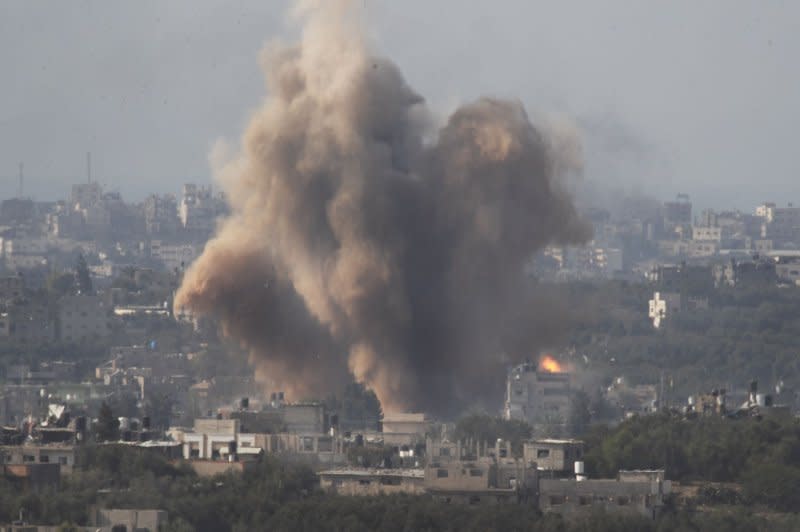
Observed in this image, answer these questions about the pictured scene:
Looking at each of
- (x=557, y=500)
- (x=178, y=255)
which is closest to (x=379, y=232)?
(x=557, y=500)

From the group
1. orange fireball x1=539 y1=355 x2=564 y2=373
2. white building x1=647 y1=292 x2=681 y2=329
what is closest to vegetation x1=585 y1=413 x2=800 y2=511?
orange fireball x1=539 y1=355 x2=564 y2=373

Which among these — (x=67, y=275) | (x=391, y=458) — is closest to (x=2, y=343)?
(x=67, y=275)

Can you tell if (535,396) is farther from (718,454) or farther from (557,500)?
(557,500)

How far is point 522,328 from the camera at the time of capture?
94500 mm

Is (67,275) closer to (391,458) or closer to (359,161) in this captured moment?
(359,161)

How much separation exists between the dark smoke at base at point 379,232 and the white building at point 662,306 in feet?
171

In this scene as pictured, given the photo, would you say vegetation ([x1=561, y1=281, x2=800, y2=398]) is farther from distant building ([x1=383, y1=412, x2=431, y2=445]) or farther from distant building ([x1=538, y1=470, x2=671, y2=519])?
distant building ([x1=538, y1=470, x2=671, y2=519])

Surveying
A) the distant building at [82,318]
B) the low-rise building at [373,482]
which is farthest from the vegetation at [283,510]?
the distant building at [82,318]

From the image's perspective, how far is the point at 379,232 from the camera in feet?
296

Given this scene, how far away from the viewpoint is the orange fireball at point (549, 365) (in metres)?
108

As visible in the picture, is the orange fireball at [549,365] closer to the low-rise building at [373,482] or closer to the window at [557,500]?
the low-rise building at [373,482]

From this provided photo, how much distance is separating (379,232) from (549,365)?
21.2 metres

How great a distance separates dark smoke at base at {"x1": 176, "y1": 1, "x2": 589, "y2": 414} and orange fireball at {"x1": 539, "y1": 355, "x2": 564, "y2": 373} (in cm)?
1401

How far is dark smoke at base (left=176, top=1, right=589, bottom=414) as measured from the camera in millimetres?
90438
